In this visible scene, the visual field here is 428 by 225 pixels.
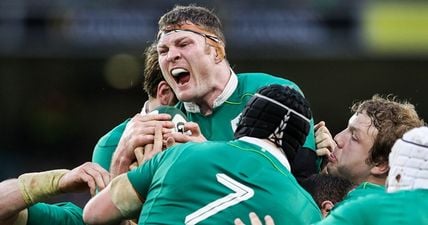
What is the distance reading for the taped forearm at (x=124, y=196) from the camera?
4.66 meters

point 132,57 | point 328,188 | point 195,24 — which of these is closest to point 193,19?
point 195,24

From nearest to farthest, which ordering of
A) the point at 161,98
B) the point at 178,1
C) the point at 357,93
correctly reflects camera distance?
the point at 161,98 < the point at 178,1 < the point at 357,93

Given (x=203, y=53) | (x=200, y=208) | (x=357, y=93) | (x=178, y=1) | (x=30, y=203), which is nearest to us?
(x=200, y=208)

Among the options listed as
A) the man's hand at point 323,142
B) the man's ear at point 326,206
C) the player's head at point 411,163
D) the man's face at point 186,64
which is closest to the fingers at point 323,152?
the man's hand at point 323,142

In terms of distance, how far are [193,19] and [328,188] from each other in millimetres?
1175

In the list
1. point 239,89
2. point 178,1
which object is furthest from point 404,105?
point 178,1

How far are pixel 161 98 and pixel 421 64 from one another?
42.2 feet

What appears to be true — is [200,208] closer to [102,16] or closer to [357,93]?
[102,16]

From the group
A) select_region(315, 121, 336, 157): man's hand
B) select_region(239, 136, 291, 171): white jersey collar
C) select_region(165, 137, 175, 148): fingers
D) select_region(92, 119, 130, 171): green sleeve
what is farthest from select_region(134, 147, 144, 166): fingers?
select_region(315, 121, 336, 157): man's hand

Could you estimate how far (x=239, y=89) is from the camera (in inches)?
243

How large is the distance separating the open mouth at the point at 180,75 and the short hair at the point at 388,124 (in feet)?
3.30

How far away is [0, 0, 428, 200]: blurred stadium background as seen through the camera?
628 inches

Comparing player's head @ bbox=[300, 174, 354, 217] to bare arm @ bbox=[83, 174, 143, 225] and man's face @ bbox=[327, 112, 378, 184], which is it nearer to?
man's face @ bbox=[327, 112, 378, 184]

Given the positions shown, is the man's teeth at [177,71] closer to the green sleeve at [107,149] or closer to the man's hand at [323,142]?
the green sleeve at [107,149]
